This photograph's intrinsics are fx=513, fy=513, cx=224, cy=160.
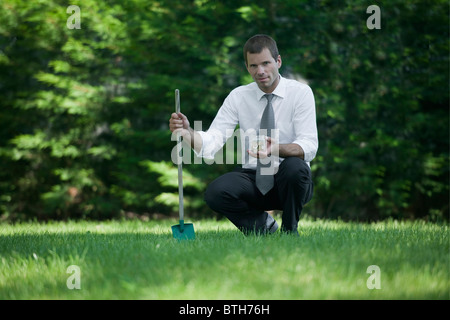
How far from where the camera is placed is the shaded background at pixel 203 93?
7402mm

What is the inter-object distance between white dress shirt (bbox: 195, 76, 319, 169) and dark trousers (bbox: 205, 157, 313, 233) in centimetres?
16

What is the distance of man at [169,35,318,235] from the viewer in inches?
140

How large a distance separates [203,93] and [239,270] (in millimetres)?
5284

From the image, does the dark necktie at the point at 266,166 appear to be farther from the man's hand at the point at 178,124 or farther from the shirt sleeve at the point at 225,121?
the man's hand at the point at 178,124

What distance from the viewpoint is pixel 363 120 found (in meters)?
7.66

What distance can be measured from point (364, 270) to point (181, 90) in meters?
5.40

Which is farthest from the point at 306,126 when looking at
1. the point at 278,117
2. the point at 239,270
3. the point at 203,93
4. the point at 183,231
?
the point at 203,93

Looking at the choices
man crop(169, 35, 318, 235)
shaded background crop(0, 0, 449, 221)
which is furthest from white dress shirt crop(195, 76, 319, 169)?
shaded background crop(0, 0, 449, 221)

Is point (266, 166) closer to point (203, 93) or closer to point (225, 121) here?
point (225, 121)

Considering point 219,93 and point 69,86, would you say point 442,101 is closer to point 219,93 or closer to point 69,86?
point 219,93

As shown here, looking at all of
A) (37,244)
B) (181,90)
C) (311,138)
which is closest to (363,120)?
(181,90)

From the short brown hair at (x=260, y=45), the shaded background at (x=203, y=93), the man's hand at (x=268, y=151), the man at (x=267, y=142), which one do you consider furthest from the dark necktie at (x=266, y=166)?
the shaded background at (x=203, y=93)

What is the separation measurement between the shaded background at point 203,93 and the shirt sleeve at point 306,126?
136 inches

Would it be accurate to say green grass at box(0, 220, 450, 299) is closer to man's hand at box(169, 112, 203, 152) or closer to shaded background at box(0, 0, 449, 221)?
man's hand at box(169, 112, 203, 152)
